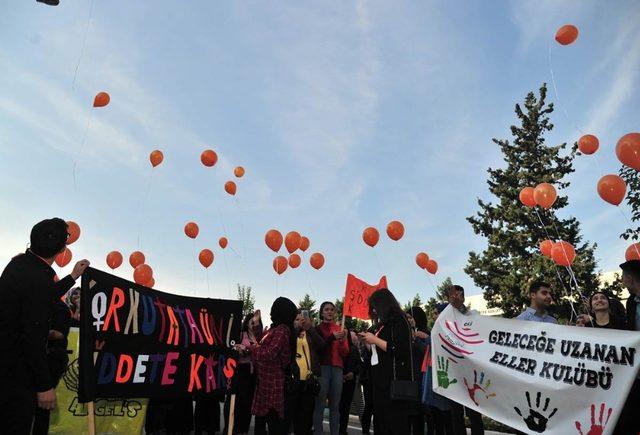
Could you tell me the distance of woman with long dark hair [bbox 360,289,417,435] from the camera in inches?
175

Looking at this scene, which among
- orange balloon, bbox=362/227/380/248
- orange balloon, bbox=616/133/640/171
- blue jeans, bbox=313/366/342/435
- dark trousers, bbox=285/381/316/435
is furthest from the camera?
orange balloon, bbox=362/227/380/248

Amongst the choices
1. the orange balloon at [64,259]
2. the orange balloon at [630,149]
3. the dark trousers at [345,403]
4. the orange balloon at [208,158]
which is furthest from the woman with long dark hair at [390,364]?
the orange balloon at [64,259]

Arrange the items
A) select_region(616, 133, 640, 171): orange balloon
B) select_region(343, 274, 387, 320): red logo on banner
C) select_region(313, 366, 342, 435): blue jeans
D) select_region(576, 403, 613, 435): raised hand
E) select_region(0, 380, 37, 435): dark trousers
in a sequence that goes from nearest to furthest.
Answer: select_region(0, 380, 37, 435): dark trousers → select_region(576, 403, 613, 435): raised hand → select_region(313, 366, 342, 435): blue jeans → select_region(616, 133, 640, 171): orange balloon → select_region(343, 274, 387, 320): red logo on banner

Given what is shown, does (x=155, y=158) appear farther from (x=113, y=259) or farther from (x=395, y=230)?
(x=395, y=230)

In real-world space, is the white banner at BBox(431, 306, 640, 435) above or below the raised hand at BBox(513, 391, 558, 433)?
above

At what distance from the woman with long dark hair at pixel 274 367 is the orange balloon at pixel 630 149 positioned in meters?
5.29

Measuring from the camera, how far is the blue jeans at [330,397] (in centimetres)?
657

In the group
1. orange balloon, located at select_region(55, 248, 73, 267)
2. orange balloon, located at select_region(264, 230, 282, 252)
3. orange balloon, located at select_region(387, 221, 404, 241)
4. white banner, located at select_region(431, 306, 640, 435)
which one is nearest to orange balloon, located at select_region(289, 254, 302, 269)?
orange balloon, located at select_region(264, 230, 282, 252)

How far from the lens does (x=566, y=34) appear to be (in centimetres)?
824

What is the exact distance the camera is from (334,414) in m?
6.64

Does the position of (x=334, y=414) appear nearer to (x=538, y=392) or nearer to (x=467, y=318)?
(x=467, y=318)

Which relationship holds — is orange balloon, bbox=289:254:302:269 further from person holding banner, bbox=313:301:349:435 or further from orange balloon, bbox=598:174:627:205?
orange balloon, bbox=598:174:627:205

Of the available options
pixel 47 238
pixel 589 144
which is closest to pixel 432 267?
pixel 589 144

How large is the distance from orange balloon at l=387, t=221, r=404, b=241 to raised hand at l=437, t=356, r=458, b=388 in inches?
224
